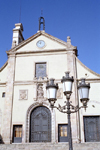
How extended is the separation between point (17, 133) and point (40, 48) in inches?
339

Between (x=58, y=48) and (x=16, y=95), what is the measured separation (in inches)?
246

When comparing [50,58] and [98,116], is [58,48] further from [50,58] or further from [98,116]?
[98,116]

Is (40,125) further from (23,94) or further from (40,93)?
(23,94)

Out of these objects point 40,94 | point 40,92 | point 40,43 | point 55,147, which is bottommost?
point 55,147

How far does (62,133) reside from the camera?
17.9 metres

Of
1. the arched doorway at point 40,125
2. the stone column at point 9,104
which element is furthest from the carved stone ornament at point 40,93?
the stone column at point 9,104

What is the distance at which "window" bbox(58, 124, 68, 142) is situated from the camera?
17.7 metres

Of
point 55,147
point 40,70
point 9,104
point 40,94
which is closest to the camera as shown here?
point 55,147

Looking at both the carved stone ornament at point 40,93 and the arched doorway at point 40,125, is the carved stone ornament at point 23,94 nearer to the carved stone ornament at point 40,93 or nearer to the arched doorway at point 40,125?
the carved stone ornament at point 40,93

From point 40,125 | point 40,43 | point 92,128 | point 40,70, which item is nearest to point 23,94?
point 40,70

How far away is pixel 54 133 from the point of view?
17641mm

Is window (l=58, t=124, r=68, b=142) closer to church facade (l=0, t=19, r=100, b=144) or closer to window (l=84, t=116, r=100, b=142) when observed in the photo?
church facade (l=0, t=19, r=100, b=144)

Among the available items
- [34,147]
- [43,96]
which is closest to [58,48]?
[43,96]

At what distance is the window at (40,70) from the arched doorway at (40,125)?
3.21 m
